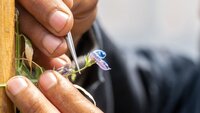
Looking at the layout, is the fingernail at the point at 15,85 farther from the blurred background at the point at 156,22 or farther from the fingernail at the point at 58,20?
the blurred background at the point at 156,22

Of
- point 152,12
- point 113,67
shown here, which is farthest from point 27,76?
point 152,12

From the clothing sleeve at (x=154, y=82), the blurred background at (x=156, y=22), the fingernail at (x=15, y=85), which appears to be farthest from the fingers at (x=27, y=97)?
the blurred background at (x=156, y=22)

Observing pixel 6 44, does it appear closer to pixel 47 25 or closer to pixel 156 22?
pixel 47 25

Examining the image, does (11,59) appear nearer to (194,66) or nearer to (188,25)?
(194,66)

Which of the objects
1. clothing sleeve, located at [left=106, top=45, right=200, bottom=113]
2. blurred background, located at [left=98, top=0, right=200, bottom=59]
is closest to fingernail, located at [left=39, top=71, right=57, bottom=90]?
clothing sleeve, located at [left=106, top=45, right=200, bottom=113]

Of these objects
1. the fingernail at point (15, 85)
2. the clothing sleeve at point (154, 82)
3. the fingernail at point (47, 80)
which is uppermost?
the fingernail at point (15, 85)

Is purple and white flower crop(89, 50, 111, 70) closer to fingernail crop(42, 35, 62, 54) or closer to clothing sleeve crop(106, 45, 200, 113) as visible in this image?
fingernail crop(42, 35, 62, 54)
